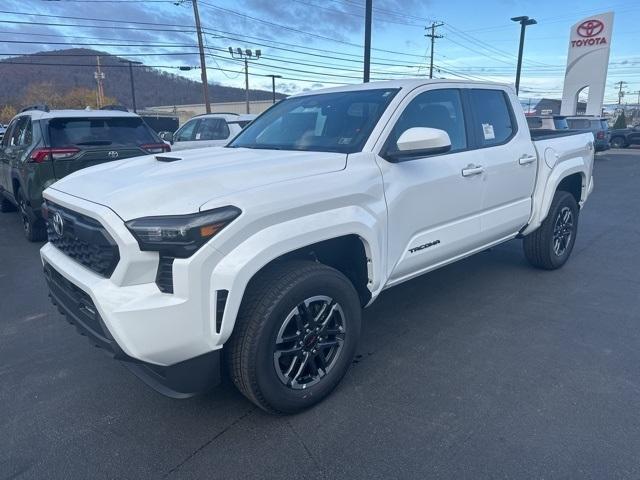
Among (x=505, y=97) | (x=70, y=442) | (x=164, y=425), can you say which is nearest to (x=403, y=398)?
(x=164, y=425)

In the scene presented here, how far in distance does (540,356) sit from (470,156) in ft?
5.16

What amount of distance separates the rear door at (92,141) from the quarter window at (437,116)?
4.52 metres

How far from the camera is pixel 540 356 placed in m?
3.39

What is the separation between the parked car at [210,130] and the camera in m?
10.6

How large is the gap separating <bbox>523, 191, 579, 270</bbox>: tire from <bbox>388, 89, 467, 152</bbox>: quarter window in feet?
5.61

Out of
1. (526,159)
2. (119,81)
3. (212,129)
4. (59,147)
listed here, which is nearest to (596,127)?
(212,129)

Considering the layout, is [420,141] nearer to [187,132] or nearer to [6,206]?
[6,206]

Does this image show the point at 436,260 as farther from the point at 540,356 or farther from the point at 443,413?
the point at 443,413

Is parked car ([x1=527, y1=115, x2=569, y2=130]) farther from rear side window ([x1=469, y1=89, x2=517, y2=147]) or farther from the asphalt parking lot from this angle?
the asphalt parking lot

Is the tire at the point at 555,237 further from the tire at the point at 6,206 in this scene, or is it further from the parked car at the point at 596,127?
the parked car at the point at 596,127

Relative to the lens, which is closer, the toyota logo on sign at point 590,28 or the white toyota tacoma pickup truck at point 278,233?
the white toyota tacoma pickup truck at point 278,233

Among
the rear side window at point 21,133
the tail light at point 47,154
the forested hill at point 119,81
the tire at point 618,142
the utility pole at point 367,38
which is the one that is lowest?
the tire at point 618,142

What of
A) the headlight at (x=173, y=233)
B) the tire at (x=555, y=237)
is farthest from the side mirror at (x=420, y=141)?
the tire at (x=555, y=237)

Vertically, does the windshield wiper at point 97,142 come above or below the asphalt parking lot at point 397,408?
above
